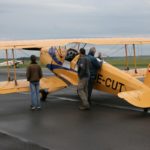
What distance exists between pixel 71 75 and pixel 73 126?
4.16 metres

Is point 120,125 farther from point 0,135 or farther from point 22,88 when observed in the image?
point 22,88

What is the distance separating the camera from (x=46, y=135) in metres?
9.00

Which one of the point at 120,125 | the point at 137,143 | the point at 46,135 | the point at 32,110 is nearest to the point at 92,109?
the point at 32,110

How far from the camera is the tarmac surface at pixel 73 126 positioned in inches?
315

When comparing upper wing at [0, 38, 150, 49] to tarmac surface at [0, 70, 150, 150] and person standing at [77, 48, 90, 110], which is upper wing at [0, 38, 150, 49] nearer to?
person standing at [77, 48, 90, 110]

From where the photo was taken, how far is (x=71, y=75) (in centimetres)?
1395

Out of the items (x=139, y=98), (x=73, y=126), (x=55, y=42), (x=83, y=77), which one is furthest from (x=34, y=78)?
(x=139, y=98)

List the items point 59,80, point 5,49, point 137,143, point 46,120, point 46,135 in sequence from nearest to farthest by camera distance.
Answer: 1. point 137,143
2. point 46,135
3. point 46,120
4. point 5,49
5. point 59,80

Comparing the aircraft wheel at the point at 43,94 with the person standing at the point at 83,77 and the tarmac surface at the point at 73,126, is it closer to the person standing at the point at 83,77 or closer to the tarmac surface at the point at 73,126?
the tarmac surface at the point at 73,126

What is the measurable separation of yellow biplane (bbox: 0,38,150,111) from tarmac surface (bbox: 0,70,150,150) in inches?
23.2

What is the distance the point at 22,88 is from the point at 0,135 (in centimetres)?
452

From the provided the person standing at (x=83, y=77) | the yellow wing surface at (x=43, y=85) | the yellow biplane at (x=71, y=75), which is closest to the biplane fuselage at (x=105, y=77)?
the yellow biplane at (x=71, y=75)

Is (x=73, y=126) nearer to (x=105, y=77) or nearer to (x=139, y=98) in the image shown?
(x=139, y=98)

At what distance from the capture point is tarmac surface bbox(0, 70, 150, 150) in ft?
26.2
